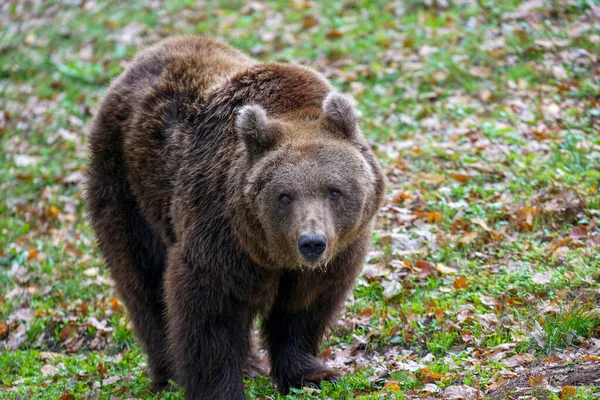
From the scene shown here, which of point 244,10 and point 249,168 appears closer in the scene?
point 249,168

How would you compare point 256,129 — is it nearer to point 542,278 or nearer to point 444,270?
point 444,270

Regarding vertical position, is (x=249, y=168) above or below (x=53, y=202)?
above

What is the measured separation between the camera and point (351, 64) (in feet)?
43.2

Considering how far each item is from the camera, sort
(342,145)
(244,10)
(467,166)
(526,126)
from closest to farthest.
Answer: (342,145), (467,166), (526,126), (244,10)

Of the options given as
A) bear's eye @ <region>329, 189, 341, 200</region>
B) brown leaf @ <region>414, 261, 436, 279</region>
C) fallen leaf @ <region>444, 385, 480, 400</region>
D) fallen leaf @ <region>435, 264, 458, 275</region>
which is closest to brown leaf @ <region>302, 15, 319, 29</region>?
brown leaf @ <region>414, 261, 436, 279</region>

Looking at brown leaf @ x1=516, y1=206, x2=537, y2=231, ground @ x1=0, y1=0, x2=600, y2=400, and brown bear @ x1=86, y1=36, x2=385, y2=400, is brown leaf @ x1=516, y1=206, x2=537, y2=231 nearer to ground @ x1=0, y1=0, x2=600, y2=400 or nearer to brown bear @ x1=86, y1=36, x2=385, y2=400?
ground @ x1=0, y1=0, x2=600, y2=400

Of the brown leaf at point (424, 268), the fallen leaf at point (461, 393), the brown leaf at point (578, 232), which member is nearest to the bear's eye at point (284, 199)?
the fallen leaf at point (461, 393)

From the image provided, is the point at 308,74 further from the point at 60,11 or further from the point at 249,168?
the point at 60,11

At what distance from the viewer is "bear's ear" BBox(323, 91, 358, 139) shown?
6141 millimetres

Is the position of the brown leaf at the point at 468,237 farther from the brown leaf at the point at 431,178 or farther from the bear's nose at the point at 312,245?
the bear's nose at the point at 312,245

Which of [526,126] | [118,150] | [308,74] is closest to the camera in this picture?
[308,74]

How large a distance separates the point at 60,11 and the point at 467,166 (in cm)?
1051

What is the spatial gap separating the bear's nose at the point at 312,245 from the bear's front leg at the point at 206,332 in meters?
0.87

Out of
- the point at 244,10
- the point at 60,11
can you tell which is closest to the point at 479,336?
the point at 244,10
